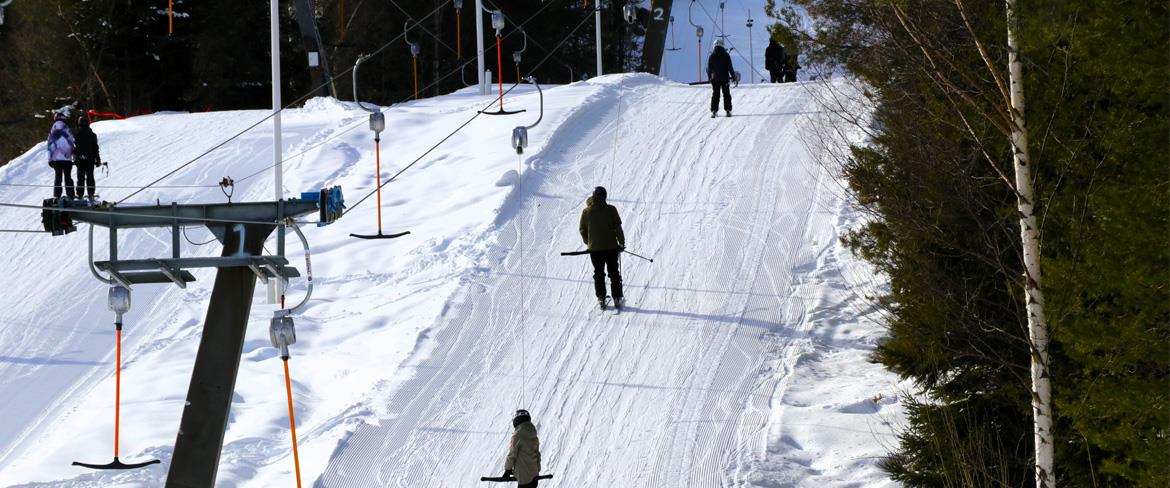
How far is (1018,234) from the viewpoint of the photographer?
11281 millimetres

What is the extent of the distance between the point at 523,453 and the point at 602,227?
5038mm

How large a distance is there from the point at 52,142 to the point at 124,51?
2388 centimetres

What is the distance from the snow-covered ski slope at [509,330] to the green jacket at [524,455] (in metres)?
1.16

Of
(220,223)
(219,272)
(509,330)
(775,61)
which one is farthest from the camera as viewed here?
(775,61)

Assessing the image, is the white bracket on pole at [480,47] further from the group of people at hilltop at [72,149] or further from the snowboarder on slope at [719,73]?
the group of people at hilltop at [72,149]

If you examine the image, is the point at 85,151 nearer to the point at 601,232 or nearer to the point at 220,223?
the point at 220,223

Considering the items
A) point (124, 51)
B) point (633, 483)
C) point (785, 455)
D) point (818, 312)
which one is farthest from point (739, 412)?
point (124, 51)

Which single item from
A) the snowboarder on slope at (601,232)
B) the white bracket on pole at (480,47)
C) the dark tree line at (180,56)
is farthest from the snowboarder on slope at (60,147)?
the dark tree line at (180,56)

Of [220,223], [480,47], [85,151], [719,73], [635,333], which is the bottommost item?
[635,333]

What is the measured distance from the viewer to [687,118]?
82.3 ft

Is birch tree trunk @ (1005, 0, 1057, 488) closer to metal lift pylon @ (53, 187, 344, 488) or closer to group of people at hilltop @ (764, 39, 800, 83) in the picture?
metal lift pylon @ (53, 187, 344, 488)

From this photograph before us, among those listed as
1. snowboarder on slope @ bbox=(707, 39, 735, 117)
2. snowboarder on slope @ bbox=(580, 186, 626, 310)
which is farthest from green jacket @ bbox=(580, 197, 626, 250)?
snowboarder on slope @ bbox=(707, 39, 735, 117)

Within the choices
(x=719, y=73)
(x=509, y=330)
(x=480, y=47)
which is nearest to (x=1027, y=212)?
(x=509, y=330)

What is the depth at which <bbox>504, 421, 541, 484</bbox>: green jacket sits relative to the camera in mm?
11148
